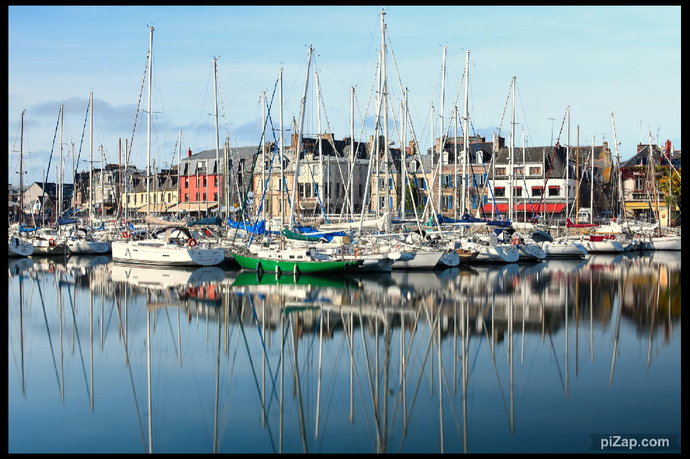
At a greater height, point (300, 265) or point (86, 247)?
point (86, 247)

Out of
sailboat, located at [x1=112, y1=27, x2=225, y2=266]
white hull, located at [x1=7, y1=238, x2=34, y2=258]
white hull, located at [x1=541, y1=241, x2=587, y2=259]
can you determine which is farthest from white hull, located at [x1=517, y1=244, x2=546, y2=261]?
white hull, located at [x1=7, y1=238, x2=34, y2=258]

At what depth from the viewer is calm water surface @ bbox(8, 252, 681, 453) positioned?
15.7 metres

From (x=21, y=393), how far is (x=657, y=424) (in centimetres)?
1445

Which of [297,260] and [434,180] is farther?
[434,180]

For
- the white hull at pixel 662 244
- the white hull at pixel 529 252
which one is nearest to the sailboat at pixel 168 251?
the white hull at pixel 529 252

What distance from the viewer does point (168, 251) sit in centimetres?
4819

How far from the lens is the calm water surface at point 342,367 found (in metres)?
15.7

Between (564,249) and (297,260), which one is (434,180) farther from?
(297,260)

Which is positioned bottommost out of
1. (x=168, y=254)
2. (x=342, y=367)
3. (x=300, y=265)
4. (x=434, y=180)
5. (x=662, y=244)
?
(x=342, y=367)

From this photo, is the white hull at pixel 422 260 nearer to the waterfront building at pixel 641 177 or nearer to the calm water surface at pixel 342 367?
the calm water surface at pixel 342 367

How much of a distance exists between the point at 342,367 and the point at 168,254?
2913cm

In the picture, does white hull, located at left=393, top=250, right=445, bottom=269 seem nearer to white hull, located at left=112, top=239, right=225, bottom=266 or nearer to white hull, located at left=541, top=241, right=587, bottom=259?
white hull, located at left=112, top=239, right=225, bottom=266

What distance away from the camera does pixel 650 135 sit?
72562 millimetres

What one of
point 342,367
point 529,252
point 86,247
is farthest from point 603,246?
point 342,367
